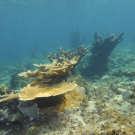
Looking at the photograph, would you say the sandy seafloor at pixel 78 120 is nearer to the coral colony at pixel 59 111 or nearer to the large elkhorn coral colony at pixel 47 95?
the coral colony at pixel 59 111

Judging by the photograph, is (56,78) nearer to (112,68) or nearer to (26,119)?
(26,119)

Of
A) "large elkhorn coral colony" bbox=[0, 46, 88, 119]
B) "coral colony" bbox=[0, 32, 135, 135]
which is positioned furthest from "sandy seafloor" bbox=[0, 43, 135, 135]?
"large elkhorn coral colony" bbox=[0, 46, 88, 119]

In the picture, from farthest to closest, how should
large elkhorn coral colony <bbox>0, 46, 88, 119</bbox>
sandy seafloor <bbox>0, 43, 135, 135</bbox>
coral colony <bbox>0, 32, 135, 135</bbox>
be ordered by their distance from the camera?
large elkhorn coral colony <bbox>0, 46, 88, 119</bbox>, coral colony <bbox>0, 32, 135, 135</bbox>, sandy seafloor <bbox>0, 43, 135, 135</bbox>

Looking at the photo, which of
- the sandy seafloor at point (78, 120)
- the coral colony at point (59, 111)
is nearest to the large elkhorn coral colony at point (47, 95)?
the coral colony at point (59, 111)

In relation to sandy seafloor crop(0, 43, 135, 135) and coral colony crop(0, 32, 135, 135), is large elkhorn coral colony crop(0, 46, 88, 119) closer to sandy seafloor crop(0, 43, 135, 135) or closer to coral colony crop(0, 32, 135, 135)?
coral colony crop(0, 32, 135, 135)

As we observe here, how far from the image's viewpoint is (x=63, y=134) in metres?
3.71

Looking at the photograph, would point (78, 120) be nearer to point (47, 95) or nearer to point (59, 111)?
point (59, 111)

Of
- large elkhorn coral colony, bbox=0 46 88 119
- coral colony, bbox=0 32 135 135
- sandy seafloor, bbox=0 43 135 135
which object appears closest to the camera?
sandy seafloor, bbox=0 43 135 135

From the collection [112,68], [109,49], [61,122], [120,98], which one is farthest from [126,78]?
[61,122]

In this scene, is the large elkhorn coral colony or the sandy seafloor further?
the large elkhorn coral colony

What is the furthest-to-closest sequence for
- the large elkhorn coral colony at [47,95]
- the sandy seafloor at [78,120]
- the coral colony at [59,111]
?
the large elkhorn coral colony at [47,95] → the coral colony at [59,111] → the sandy seafloor at [78,120]

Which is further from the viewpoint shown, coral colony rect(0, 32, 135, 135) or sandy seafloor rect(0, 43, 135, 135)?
coral colony rect(0, 32, 135, 135)

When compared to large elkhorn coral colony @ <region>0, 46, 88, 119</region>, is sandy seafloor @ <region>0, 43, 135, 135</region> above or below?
below

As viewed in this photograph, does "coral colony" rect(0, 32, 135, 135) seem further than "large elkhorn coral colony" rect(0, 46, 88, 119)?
No
